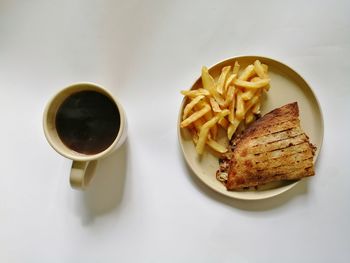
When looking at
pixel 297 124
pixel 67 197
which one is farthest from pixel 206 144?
pixel 67 197

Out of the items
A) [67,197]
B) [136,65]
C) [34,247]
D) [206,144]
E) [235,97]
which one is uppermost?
[136,65]

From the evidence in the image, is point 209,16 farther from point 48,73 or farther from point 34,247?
point 34,247

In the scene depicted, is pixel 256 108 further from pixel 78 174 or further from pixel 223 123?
pixel 78 174

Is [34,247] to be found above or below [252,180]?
below

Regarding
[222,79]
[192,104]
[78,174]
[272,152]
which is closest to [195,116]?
[192,104]

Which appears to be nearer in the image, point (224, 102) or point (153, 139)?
point (224, 102)

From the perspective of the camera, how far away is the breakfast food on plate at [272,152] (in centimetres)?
104

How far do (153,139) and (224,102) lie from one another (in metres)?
0.26

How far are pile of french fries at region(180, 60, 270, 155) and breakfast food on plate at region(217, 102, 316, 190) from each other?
5 centimetres

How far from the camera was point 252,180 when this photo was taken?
3.52 ft

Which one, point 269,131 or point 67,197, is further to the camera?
point 67,197

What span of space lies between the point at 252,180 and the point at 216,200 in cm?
14

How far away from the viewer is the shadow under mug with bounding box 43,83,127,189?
96cm

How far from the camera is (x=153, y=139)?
1153 mm
